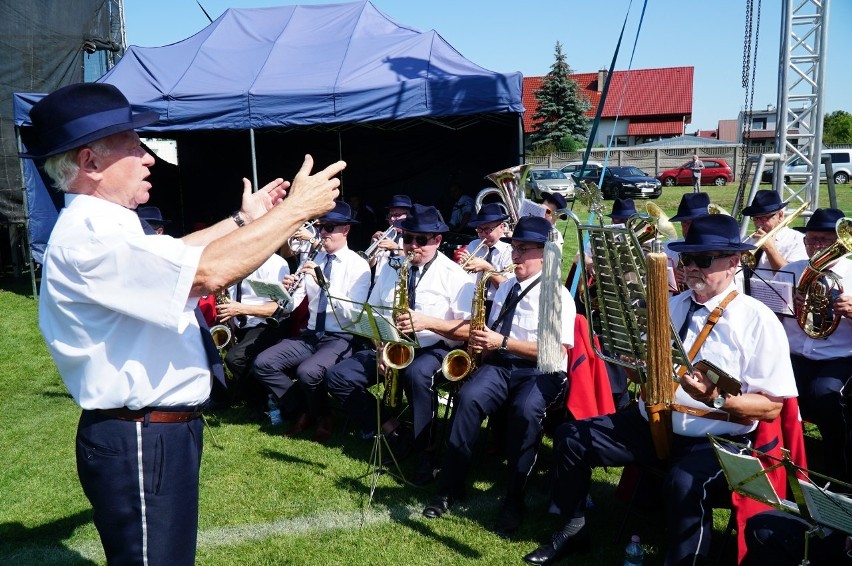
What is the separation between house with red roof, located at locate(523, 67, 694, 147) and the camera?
51.0 m

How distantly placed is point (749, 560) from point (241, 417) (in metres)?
4.37

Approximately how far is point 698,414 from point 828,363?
5.57 ft

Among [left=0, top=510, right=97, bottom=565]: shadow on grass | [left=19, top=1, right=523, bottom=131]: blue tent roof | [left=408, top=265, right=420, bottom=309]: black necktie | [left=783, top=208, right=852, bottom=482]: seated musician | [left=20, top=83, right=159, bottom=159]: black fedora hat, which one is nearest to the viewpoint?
[left=20, top=83, right=159, bottom=159]: black fedora hat

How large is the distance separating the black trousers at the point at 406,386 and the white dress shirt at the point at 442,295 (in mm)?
128

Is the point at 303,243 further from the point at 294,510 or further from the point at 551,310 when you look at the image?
the point at 551,310

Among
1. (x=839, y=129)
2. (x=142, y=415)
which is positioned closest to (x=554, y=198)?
(x=142, y=415)

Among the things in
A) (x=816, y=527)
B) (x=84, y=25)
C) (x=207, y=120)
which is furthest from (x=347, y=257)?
(x=84, y=25)

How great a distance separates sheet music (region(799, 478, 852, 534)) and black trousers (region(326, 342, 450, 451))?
9.59 feet

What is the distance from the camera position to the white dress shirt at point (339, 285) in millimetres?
6102

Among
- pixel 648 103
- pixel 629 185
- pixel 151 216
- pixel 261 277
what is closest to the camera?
pixel 261 277

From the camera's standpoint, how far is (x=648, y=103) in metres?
51.7

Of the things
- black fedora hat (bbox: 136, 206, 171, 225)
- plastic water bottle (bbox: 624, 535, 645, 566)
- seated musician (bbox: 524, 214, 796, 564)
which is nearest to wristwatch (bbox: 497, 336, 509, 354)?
seated musician (bbox: 524, 214, 796, 564)

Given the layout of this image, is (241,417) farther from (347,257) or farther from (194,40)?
(194,40)

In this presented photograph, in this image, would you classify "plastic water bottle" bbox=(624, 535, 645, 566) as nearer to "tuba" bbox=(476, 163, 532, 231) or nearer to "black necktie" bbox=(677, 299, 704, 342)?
"black necktie" bbox=(677, 299, 704, 342)
